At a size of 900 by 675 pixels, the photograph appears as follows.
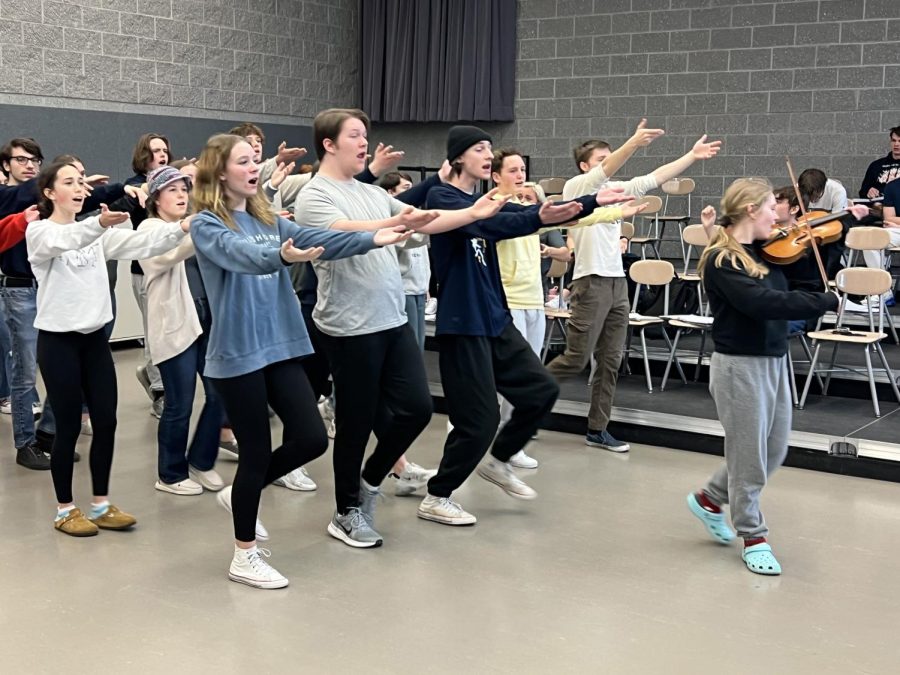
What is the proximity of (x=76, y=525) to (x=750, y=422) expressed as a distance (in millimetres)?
2535

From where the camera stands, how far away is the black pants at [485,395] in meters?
3.88

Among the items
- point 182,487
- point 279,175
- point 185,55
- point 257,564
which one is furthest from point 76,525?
point 185,55

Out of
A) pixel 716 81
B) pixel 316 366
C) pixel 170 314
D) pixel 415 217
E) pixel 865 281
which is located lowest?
pixel 316 366

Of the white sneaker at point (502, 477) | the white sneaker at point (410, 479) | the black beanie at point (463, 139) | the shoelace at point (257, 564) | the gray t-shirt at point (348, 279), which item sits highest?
the black beanie at point (463, 139)

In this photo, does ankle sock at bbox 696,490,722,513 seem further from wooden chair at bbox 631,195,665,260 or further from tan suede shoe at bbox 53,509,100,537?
wooden chair at bbox 631,195,665,260

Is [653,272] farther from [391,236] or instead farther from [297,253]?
[297,253]

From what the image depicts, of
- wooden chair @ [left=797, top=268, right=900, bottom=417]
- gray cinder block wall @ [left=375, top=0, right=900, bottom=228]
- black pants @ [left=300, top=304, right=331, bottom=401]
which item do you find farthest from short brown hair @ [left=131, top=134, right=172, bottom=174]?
gray cinder block wall @ [left=375, top=0, right=900, bottom=228]

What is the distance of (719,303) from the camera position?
141 inches

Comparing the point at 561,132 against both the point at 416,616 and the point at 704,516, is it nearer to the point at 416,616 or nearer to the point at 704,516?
the point at 704,516

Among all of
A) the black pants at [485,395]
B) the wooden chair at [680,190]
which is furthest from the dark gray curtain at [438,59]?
the black pants at [485,395]

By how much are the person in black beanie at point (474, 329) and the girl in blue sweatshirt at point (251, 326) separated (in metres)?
0.70

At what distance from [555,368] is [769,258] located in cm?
166

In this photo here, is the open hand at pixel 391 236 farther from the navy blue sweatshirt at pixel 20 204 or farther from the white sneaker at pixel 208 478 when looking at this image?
the navy blue sweatshirt at pixel 20 204

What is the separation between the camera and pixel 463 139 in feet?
12.6
